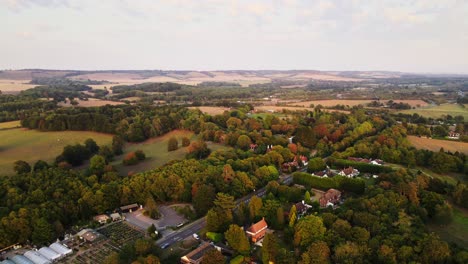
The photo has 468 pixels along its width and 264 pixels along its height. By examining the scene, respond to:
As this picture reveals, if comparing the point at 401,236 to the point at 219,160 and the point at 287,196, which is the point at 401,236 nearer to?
the point at 287,196

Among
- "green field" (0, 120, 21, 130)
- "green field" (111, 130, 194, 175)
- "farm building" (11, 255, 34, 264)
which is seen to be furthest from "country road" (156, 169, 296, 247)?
"green field" (0, 120, 21, 130)

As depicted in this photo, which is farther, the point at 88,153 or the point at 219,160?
the point at 88,153

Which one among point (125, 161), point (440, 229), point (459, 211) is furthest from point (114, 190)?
point (459, 211)

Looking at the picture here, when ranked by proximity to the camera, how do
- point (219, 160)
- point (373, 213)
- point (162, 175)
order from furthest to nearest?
point (219, 160), point (162, 175), point (373, 213)

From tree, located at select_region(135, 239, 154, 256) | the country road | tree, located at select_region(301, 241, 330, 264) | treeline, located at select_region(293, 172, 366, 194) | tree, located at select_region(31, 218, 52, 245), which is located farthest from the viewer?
treeline, located at select_region(293, 172, 366, 194)

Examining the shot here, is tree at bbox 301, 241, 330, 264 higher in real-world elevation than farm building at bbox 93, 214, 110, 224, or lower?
higher

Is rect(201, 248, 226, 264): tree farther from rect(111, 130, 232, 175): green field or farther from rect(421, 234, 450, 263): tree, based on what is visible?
rect(111, 130, 232, 175): green field

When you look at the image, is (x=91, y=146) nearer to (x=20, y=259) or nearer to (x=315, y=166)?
(x=20, y=259)

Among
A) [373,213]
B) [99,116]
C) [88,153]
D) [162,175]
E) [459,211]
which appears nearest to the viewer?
[373,213]
